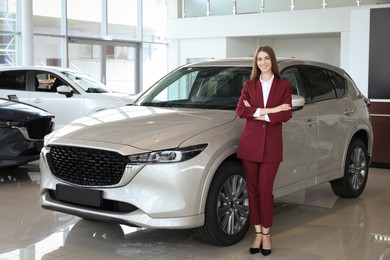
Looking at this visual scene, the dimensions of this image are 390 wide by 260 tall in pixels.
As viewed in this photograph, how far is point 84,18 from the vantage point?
17234mm

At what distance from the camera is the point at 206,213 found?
4336mm

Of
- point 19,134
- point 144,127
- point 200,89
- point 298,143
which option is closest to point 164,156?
point 144,127

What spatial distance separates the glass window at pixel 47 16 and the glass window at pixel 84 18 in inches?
17.9

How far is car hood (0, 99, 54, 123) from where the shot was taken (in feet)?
23.7

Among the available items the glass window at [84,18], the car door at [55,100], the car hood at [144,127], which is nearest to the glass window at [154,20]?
the glass window at [84,18]

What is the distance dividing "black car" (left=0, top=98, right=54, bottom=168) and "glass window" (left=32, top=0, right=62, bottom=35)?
875cm

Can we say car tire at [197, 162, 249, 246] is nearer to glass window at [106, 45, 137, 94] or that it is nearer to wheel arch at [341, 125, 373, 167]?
wheel arch at [341, 125, 373, 167]

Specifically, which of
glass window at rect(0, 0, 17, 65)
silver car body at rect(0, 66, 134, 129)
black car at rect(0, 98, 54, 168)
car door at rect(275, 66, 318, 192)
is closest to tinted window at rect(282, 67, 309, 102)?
car door at rect(275, 66, 318, 192)

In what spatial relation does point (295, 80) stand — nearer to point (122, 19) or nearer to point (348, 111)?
point (348, 111)

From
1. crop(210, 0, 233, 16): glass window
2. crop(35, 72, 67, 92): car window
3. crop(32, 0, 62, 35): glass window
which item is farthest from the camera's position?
crop(210, 0, 233, 16): glass window

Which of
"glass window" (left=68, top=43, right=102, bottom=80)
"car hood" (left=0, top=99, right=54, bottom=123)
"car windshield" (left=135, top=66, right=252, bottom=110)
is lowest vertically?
"car hood" (left=0, top=99, right=54, bottom=123)

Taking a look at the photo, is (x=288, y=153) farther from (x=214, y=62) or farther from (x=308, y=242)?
(x=214, y=62)

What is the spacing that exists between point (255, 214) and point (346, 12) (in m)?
12.1

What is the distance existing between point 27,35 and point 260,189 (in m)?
11.5
